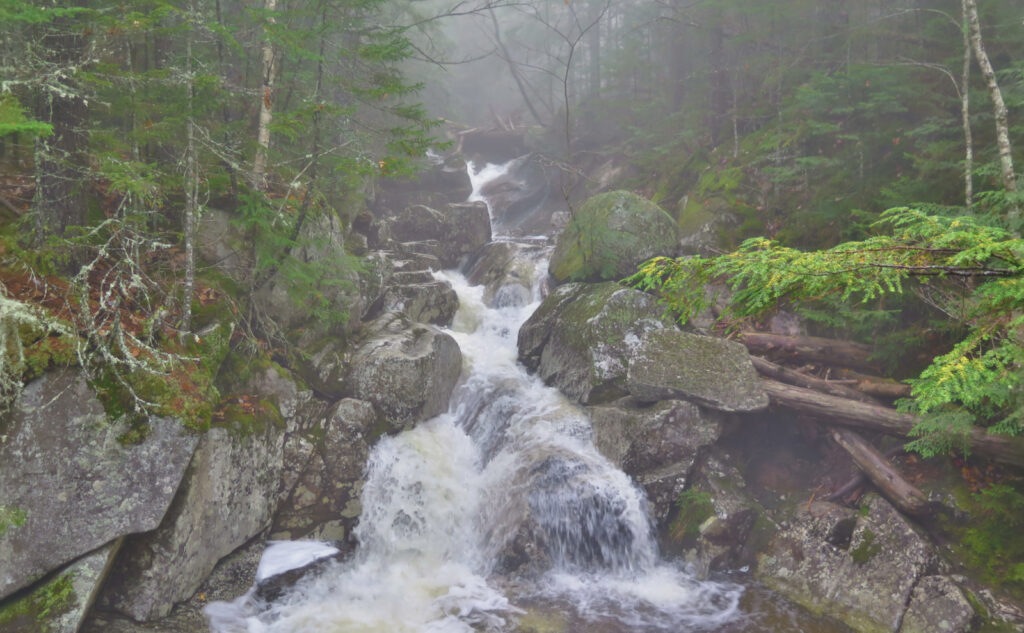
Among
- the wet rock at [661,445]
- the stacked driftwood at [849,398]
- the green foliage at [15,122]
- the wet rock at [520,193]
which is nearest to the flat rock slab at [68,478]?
the green foliage at [15,122]

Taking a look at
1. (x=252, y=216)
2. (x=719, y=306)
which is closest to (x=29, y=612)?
(x=252, y=216)

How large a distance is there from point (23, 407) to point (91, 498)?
129cm

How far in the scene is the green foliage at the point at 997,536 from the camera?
22.9 feet

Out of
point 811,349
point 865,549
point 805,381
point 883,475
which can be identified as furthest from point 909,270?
point 811,349

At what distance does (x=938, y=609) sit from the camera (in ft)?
Result: 22.9

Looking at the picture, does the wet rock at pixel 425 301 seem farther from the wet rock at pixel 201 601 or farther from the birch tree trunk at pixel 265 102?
the wet rock at pixel 201 601

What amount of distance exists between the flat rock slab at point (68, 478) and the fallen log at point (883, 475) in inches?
427

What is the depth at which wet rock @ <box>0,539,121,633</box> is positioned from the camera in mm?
5340

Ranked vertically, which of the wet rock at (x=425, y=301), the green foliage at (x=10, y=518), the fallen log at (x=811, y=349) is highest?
the wet rock at (x=425, y=301)

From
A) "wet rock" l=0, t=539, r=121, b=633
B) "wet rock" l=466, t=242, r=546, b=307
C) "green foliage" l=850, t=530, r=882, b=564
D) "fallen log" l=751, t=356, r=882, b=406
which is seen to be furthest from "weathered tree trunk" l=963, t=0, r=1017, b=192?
"wet rock" l=0, t=539, r=121, b=633

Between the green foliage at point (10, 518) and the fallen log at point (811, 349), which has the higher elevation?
the fallen log at point (811, 349)

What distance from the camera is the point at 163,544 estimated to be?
21.3 feet

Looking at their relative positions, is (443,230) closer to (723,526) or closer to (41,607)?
(723,526)

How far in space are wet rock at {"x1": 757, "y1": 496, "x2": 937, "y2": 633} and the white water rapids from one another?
1.14m
